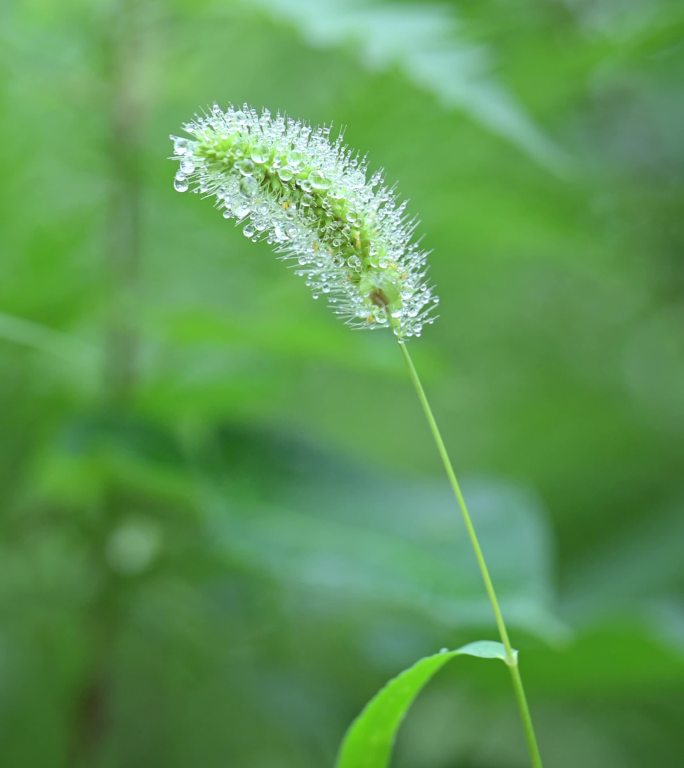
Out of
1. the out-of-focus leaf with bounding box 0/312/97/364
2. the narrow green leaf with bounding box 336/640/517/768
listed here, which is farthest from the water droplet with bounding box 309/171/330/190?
the out-of-focus leaf with bounding box 0/312/97/364

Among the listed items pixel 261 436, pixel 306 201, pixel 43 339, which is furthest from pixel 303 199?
pixel 261 436

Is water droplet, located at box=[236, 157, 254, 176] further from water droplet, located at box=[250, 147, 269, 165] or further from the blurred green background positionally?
the blurred green background

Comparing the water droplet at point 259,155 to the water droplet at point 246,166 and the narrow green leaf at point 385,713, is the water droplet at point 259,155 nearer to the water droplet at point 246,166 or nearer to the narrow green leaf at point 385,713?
the water droplet at point 246,166

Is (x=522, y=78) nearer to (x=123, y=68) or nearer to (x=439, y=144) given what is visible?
(x=439, y=144)

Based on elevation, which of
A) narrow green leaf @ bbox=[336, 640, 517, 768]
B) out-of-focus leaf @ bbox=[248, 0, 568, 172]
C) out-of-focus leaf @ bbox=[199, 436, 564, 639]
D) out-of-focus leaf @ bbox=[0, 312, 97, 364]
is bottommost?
narrow green leaf @ bbox=[336, 640, 517, 768]

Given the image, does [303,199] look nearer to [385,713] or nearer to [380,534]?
[385,713]

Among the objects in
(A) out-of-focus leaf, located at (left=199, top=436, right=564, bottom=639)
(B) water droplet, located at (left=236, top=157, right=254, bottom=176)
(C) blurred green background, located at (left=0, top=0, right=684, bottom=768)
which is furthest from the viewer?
(C) blurred green background, located at (left=0, top=0, right=684, bottom=768)
